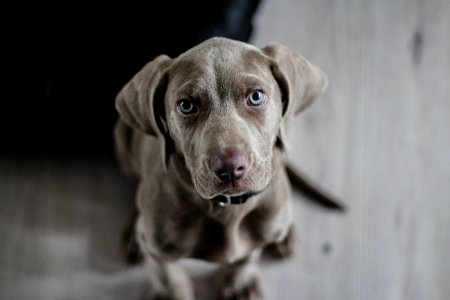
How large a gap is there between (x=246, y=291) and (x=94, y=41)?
1122 mm

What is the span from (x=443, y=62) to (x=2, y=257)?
2.17 m

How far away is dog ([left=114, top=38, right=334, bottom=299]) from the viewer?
53.4 inches

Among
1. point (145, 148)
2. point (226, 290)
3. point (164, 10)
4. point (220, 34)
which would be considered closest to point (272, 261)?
point (226, 290)

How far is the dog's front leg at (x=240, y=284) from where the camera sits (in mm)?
2076

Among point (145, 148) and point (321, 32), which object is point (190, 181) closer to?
point (145, 148)

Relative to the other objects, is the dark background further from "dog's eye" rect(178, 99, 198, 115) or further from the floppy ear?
"dog's eye" rect(178, 99, 198, 115)

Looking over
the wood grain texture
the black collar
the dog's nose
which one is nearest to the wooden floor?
the wood grain texture

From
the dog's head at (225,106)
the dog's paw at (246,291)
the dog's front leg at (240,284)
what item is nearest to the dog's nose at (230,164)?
the dog's head at (225,106)

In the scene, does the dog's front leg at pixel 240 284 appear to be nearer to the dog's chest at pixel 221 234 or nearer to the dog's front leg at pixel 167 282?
the dog's front leg at pixel 167 282

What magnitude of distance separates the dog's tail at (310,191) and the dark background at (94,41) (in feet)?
2.12

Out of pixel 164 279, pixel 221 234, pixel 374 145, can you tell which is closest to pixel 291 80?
pixel 221 234

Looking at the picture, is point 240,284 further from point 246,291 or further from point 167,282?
point 167,282

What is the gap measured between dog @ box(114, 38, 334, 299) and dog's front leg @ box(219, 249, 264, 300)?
8.2 inches

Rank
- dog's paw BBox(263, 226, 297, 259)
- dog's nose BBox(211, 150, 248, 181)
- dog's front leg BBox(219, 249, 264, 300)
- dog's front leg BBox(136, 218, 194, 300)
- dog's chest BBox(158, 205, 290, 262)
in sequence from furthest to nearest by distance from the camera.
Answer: dog's paw BBox(263, 226, 297, 259), dog's front leg BBox(219, 249, 264, 300), dog's front leg BBox(136, 218, 194, 300), dog's chest BBox(158, 205, 290, 262), dog's nose BBox(211, 150, 248, 181)
